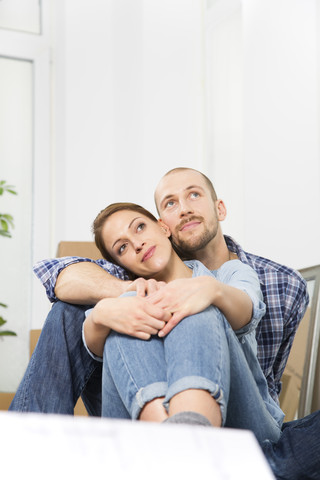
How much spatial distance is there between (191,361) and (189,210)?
2.53ft

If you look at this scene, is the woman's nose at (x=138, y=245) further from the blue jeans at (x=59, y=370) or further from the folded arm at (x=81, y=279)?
the blue jeans at (x=59, y=370)

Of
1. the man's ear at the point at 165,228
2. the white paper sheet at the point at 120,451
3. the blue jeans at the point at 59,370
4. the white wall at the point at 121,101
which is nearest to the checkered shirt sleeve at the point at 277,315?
the man's ear at the point at 165,228

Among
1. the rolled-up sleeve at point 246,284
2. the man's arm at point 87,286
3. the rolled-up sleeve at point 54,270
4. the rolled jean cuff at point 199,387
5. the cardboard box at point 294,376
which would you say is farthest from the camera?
the cardboard box at point 294,376

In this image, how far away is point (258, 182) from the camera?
2.78 meters

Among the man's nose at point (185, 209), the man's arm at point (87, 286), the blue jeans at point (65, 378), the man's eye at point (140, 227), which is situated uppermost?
the man's nose at point (185, 209)

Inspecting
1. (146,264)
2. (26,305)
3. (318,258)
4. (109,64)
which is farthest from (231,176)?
(146,264)

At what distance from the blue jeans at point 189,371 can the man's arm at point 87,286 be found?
12.2 inches

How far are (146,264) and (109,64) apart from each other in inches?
100

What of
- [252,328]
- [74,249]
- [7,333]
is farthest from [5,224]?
[252,328]

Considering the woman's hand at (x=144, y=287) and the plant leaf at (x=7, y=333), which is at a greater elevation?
the woman's hand at (x=144, y=287)

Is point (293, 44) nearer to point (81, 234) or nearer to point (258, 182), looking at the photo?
point (258, 182)

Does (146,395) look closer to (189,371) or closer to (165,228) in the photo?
(189,371)

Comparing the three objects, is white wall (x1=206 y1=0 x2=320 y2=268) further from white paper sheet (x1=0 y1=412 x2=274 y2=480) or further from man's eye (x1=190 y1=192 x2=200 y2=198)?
white paper sheet (x1=0 y1=412 x2=274 y2=480)

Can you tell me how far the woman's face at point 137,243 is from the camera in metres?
1.43
